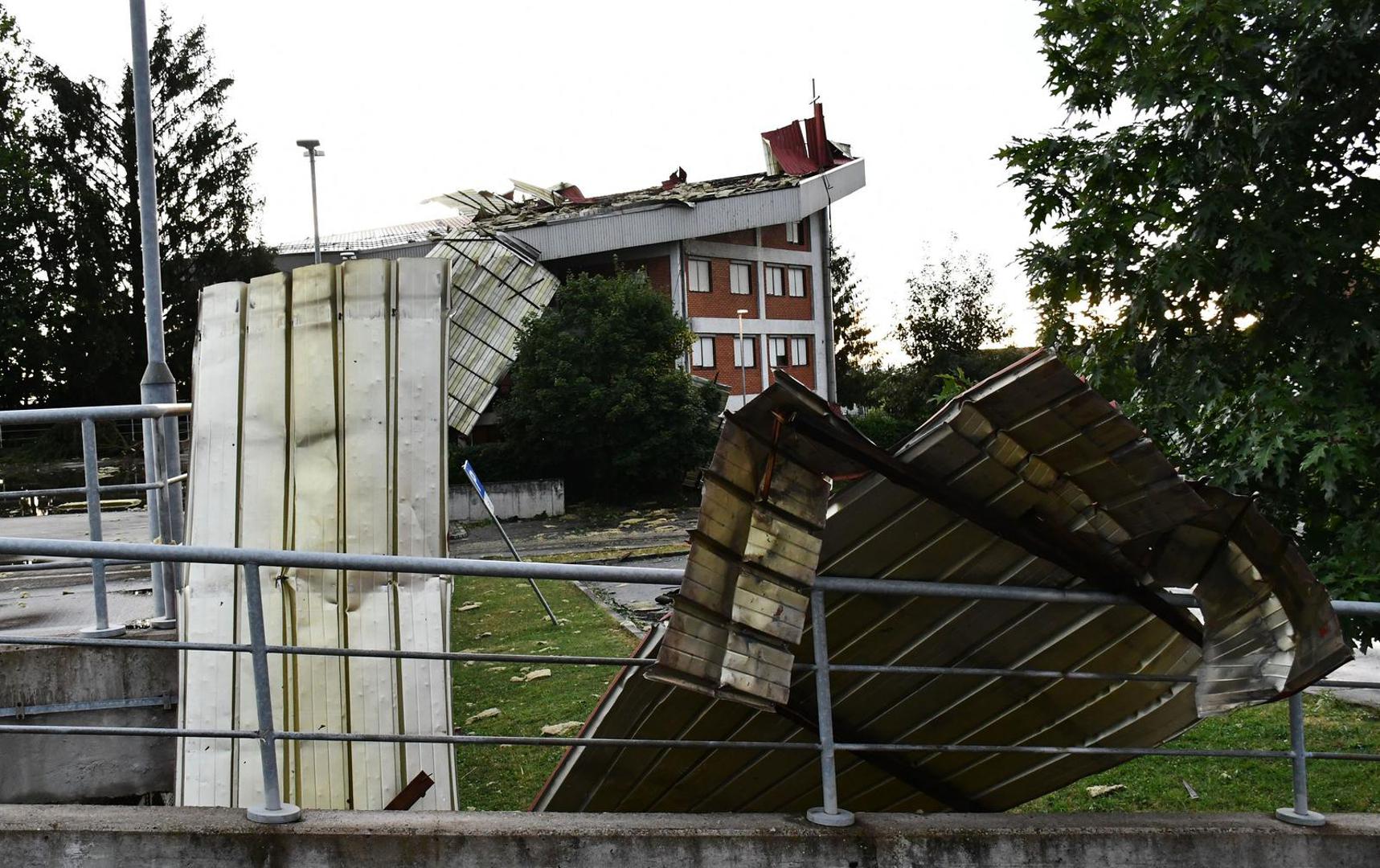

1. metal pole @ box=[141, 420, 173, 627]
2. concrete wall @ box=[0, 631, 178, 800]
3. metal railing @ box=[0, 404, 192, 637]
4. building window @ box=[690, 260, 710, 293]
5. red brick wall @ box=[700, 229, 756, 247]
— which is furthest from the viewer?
red brick wall @ box=[700, 229, 756, 247]

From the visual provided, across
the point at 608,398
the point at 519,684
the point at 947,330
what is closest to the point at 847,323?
the point at 947,330

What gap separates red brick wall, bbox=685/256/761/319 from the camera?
3953 cm

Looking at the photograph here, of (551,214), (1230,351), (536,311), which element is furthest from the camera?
(551,214)

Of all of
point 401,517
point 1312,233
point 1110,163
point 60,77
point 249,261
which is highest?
point 60,77

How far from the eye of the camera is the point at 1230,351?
222 inches

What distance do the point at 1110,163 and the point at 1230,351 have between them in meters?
1.12

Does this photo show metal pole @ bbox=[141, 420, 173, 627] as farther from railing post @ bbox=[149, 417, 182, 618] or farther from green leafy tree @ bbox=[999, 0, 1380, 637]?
green leafy tree @ bbox=[999, 0, 1380, 637]

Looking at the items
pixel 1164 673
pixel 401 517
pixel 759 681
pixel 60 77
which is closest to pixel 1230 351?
pixel 1164 673

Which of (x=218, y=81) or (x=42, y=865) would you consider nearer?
(x=42, y=865)

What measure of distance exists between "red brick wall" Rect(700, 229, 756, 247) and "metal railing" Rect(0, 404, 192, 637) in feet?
111

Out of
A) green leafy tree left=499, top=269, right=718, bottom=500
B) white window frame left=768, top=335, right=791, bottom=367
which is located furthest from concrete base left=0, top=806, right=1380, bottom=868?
white window frame left=768, top=335, right=791, bottom=367

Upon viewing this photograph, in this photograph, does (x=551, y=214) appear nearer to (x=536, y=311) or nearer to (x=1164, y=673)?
(x=536, y=311)

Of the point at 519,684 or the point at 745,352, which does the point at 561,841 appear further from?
the point at 745,352

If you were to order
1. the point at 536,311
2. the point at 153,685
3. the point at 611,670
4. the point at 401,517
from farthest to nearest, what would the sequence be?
the point at 536,311 < the point at 611,670 < the point at 153,685 < the point at 401,517
